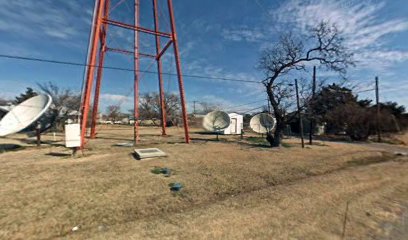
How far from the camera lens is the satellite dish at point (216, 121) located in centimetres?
2303

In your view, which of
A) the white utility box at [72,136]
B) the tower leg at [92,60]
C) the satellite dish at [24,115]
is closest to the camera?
the white utility box at [72,136]

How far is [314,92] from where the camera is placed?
19266 millimetres

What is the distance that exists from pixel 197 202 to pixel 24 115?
1471 cm

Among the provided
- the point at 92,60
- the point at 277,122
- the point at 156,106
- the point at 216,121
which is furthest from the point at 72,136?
the point at 156,106

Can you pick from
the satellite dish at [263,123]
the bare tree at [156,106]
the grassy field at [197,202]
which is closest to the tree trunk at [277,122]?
the satellite dish at [263,123]

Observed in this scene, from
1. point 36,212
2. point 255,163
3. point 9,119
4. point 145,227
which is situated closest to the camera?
point 145,227

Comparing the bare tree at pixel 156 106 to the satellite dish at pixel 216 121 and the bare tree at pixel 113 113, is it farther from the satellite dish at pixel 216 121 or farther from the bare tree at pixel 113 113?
the satellite dish at pixel 216 121

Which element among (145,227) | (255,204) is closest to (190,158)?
(255,204)

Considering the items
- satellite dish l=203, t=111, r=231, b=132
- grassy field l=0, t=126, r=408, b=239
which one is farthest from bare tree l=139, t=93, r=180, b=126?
grassy field l=0, t=126, r=408, b=239

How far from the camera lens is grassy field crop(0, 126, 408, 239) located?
4.31 m

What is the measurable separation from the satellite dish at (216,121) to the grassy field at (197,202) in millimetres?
13378

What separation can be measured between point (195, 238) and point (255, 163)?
22.7 ft

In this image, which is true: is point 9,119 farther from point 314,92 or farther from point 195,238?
Answer: point 314,92

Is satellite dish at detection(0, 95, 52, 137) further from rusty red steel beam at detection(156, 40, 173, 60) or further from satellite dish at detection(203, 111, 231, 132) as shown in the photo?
satellite dish at detection(203, 111, 231, 132)
